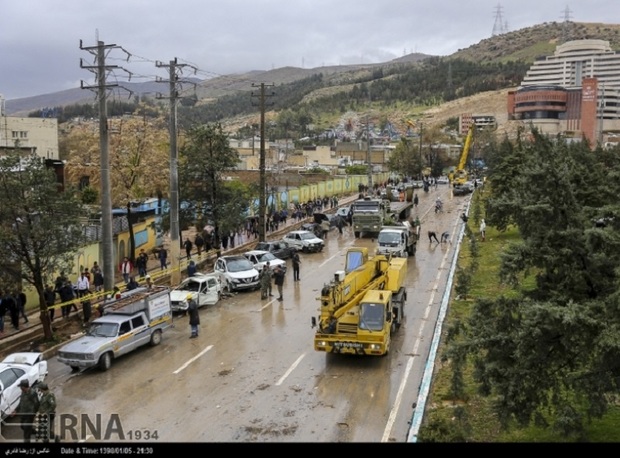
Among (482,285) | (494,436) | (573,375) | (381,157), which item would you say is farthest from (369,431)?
(381,157)

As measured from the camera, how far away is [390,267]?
2172 centimetres


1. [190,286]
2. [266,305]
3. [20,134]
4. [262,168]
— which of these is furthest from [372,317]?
[20,134]

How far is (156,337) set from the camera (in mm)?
19672

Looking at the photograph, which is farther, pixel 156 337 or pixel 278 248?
pixel 278 248

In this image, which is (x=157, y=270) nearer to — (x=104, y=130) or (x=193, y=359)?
(x=104, y=130)

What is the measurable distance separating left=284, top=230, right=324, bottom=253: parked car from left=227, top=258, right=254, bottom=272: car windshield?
328 inches

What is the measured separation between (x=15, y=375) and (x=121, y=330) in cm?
386

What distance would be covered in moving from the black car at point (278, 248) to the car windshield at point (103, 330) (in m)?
15.9

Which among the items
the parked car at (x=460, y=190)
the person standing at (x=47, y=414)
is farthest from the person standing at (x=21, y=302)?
the parked car at (x=460, y=190)

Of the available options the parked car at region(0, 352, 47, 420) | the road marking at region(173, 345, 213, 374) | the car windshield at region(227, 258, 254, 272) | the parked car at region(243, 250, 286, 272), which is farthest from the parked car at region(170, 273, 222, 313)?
the parked car at region(0, 352, 47, 420)

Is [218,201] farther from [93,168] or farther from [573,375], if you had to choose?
[573,375]

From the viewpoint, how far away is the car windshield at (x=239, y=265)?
2797cm

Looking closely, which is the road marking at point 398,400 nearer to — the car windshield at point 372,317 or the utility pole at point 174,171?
the car windshield at point 372,317

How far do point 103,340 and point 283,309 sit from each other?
8293 millimetres
